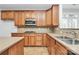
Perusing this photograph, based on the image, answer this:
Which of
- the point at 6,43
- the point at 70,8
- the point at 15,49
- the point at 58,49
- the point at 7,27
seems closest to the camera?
the point at 6,43

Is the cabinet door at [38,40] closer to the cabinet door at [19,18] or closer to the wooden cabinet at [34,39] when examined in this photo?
the wooden cabinet at [34,39]

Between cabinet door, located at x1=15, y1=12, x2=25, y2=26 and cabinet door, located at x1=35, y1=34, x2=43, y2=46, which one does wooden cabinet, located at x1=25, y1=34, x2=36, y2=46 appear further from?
cabinet door, located at x1=15, y1=12, x2=25, y2=26

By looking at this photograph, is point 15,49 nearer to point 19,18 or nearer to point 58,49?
point 58,49

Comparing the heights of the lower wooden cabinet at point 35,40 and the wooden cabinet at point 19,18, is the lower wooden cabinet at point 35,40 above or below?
below

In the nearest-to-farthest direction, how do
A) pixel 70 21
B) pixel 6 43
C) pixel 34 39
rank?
1. pixel 6 43
2. pixel 70 21
3. pixel 34 39

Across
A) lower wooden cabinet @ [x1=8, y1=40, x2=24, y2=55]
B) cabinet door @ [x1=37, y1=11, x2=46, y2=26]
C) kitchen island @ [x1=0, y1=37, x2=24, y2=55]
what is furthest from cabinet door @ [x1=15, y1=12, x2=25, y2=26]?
kitchen island @ [x1=0, y1=37, x2=24, y2=55]

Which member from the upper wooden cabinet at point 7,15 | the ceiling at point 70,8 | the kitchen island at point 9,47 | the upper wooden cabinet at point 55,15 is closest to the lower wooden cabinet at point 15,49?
the kitchen island at point 9,47

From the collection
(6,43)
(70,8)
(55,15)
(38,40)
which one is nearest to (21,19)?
(38,40)

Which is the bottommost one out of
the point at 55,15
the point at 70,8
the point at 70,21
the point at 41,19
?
the point at 70,21

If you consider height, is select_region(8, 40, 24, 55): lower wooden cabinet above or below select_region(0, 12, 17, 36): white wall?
below

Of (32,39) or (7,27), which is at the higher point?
(7,27)

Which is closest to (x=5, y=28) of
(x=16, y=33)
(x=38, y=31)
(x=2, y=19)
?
(x=2, y=19)
